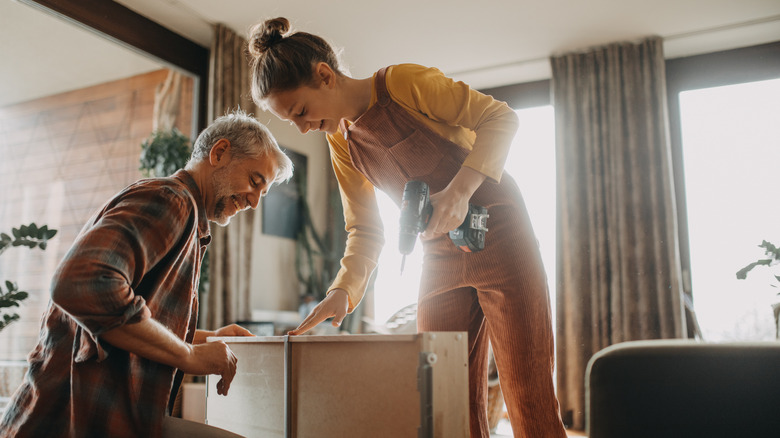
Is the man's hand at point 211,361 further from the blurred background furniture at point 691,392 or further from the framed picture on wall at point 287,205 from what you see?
the framed picture on wall at point 287,205

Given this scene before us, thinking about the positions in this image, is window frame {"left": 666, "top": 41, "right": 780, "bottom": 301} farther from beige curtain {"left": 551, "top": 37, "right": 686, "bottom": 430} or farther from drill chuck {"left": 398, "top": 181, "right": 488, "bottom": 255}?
drill chuck {"left": 398, "top": 181, "right": 488, "bottom": 255}

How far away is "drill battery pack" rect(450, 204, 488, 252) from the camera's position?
110 cm

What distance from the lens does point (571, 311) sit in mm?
3922

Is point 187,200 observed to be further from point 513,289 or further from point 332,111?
point 513,289

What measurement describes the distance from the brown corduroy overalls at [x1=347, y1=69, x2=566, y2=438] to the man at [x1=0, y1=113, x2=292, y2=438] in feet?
1.38

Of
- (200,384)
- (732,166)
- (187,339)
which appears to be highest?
(732,166)

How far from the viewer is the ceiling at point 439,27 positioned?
123 inches

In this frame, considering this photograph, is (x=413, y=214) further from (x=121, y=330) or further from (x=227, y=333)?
(x=227, y=333)

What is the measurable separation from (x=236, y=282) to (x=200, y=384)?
0.75 meters

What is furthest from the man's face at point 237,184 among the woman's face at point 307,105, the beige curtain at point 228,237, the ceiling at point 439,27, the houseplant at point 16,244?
the beige curtain at point 228,237

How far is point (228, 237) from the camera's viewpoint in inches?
144

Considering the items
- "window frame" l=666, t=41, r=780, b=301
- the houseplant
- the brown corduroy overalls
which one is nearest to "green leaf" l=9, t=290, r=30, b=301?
the houseplant

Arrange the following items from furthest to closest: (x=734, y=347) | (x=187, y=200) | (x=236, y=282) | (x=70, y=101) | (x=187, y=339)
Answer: (x=236, y=282) → (x=70, y=101) → (x=187, y=339) → (x=187, y=200) → (x=734, y=347)

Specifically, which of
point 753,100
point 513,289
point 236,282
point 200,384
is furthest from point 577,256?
point 513,289
